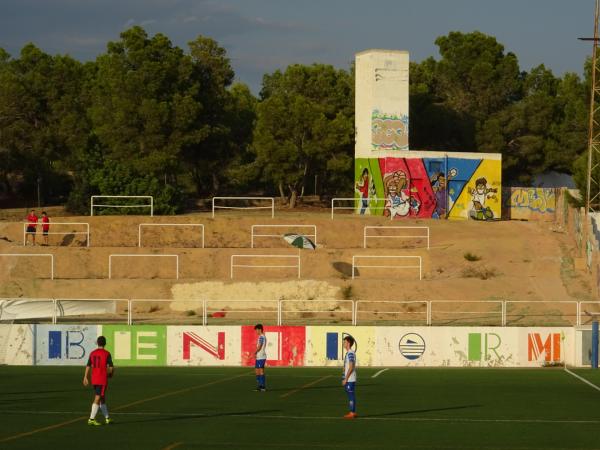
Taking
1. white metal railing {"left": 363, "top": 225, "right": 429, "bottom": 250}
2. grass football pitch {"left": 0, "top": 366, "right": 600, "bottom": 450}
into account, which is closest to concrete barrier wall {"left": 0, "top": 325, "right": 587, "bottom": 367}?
grass football pitch {"left": 0, "top": 366, "right": 600, "bottom": 450}

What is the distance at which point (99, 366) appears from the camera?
69.9 ft

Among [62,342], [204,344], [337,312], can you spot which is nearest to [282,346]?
[204,344]

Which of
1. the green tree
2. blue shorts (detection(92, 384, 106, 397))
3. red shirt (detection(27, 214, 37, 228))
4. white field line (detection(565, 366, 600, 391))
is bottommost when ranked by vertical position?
white field line (detection(565, 366, 600, 391))

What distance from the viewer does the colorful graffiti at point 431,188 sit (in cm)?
7325

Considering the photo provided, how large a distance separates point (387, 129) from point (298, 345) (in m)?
37.3

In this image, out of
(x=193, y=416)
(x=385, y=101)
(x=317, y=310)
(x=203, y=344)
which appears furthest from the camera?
(x=385, y=101)

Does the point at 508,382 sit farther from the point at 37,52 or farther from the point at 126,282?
the point at 37,52

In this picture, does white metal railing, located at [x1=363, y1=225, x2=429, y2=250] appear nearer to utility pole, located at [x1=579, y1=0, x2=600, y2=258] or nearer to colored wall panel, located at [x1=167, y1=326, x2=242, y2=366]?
utility pole, located at [x1=579, y1=0, x2=600, y2=258]

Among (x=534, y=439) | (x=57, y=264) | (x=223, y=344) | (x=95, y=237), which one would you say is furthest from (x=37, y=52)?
(x=534, y=439)

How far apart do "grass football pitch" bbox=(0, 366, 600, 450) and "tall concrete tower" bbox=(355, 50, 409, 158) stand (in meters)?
40.0

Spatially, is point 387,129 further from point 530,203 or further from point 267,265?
point 267,265

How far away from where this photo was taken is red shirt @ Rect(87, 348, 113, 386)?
2122 centimetres

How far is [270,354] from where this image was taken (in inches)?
1604

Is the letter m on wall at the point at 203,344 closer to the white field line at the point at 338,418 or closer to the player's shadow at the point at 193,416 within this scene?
the player's shadow at the point at 193,416
